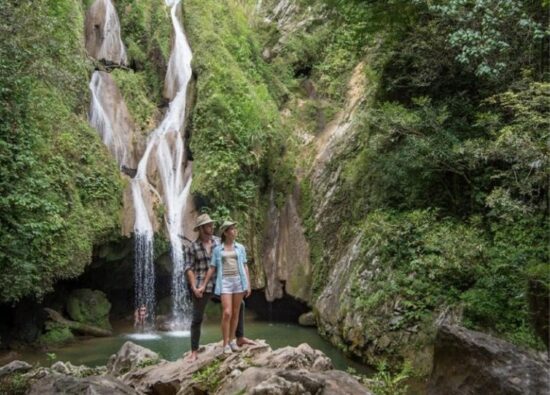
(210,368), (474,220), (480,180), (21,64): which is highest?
(21,64)

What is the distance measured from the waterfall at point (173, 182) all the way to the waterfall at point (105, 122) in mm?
693

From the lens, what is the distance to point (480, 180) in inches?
377

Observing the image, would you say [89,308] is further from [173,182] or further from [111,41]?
[111,41]

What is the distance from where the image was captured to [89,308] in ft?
45.6

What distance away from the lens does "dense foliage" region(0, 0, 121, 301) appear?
1034cm

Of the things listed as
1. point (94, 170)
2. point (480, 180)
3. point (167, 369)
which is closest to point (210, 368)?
point (167, 369)

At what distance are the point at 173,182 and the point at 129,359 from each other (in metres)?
8.65

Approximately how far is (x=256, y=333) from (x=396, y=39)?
7.90 m

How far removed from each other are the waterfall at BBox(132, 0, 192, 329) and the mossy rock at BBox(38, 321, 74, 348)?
9.10 feet

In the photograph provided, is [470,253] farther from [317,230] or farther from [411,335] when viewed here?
[317,230]

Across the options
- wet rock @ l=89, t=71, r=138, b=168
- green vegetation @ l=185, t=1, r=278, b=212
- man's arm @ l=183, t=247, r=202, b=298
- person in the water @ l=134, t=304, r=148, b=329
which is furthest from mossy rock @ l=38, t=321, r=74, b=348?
man's arm @ l=183, t=247, r=202, b=298

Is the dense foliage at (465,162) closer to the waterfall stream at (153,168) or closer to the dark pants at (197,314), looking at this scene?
the dark pants at (197,314)

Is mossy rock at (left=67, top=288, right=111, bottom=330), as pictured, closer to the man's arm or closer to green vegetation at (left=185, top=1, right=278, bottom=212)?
green vegetation at (left=185, top=1, right=278, bottom=212)

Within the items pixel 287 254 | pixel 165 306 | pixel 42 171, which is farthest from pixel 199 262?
pixel 165 306
